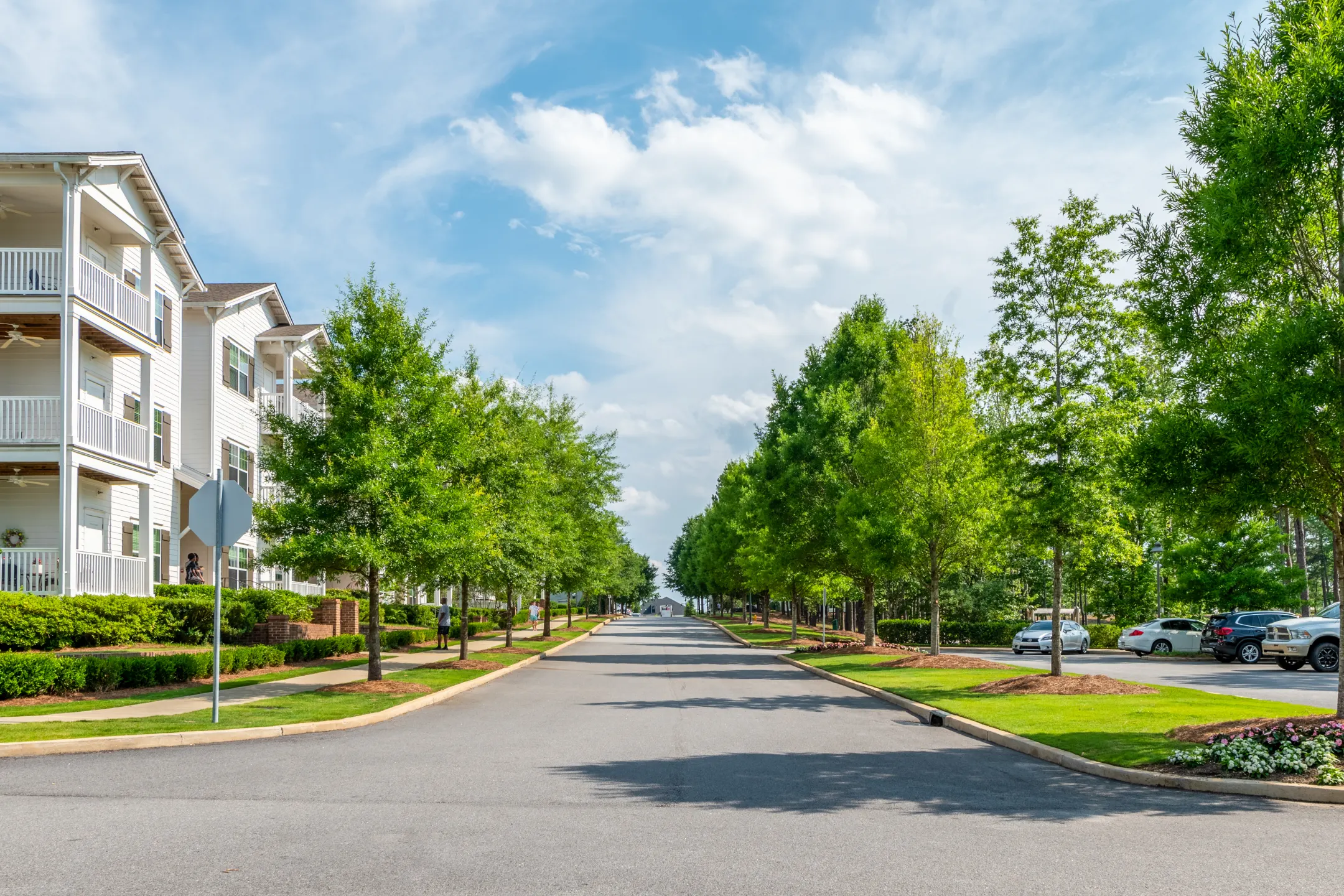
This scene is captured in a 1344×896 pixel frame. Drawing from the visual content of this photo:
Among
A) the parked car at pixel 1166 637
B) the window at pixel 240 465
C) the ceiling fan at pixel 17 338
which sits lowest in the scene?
the parked car at pixel 1166 637

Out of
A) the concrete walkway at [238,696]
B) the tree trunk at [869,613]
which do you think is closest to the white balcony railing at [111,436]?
the concrete walkway at [238,696]

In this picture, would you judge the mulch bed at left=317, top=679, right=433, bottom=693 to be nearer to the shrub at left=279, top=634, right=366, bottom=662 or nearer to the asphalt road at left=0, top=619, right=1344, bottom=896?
the asphalt road at left=0, top=619, right=1344, bottom=896

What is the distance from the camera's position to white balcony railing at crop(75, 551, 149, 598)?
80.8 ft

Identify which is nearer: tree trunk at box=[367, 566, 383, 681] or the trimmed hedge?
tree trunk at box=[367, 566, 383, 681]

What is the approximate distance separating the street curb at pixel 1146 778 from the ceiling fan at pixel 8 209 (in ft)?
82.9

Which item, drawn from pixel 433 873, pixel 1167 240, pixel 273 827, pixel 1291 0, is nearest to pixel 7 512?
pixel 273 827

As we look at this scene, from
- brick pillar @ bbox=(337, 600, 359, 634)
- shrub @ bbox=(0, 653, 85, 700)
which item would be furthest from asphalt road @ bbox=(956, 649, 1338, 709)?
brick pillar @ bbox=(337, 600, 359, 634)

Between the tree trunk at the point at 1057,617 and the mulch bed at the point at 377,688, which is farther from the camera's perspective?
the tree trunk at the point at 1057,617

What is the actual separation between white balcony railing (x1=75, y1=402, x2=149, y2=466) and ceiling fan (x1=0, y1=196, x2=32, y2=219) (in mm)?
5385

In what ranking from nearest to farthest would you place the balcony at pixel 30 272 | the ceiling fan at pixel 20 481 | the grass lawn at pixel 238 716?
the grass lawn at pixel 238 716 → the balcony at pixel 30 272 → the ceiling fan at pixel 20 481

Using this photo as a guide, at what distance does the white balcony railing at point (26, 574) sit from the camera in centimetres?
2447

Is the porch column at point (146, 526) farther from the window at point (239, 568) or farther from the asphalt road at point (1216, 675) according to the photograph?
the asphalt road at point (1216, 675)

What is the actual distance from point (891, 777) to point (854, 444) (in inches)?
1051

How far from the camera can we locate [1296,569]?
41.3m
